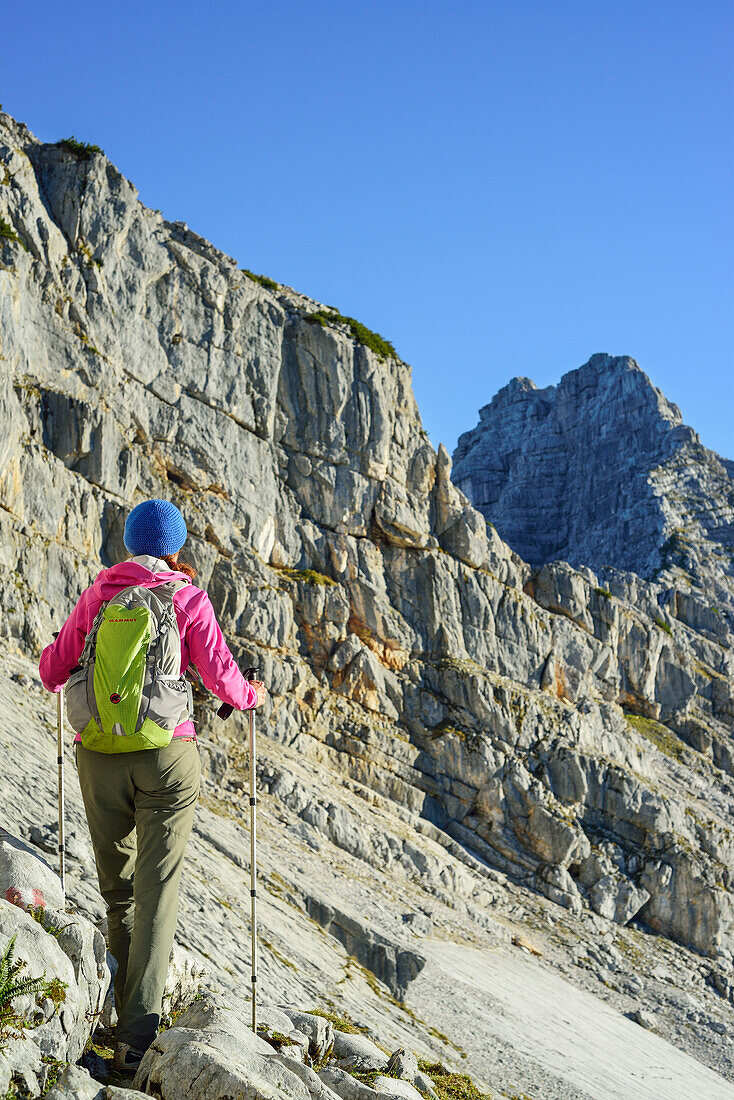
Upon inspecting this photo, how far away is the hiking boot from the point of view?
18.2ft

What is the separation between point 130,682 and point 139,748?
1.49 feet

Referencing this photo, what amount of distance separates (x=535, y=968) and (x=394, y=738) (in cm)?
1555

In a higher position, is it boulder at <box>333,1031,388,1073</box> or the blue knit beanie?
the blue knit beanie

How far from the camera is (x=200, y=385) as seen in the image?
165 ft

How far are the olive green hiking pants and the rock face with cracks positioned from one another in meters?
27.2

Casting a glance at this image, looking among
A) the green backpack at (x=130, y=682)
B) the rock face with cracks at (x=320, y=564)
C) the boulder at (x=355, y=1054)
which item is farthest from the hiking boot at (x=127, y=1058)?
the rock face with cracks at (x=320, y=564)

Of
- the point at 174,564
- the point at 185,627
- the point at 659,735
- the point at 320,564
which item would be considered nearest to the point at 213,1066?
the point at 185,627

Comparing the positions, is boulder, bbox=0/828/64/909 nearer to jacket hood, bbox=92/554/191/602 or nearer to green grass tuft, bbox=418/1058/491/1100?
jacket hood, bbox=92/554/191/602

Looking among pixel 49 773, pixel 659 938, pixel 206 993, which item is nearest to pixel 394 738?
pixel 659 938

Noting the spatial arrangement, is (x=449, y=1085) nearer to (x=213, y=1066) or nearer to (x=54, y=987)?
(x=213, y=1066)

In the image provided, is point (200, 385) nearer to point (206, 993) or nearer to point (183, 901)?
point (183, 901)

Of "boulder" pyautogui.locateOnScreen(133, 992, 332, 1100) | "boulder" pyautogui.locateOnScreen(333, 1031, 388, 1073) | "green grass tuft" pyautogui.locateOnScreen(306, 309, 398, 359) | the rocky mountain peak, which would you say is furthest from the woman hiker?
the rocky mountain peak

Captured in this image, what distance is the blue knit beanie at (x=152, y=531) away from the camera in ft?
21.0

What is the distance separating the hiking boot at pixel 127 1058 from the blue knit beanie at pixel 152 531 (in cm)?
343
